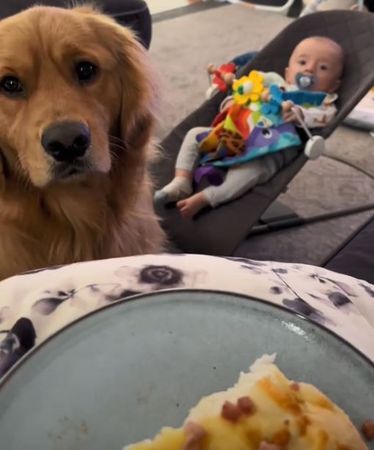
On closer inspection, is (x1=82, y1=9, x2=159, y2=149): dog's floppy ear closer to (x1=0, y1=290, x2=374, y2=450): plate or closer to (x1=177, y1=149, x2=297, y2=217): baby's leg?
(x1=177, y1=149, x2=297, y2=217): baby's leg

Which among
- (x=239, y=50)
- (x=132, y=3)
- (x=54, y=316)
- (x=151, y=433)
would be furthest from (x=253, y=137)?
(x=239, y=50)

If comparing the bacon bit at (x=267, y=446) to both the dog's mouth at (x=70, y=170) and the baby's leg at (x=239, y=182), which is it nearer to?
the dog's mouth at (x=70, y=170)

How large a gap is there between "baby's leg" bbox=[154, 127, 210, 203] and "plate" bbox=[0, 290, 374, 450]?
1194 millimetres

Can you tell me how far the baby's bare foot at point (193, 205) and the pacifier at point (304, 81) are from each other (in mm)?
495

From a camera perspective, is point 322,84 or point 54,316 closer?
point 54,316

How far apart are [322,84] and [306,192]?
504 millimetres

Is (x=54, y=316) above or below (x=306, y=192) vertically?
above

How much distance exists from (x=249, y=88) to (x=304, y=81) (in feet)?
0.58

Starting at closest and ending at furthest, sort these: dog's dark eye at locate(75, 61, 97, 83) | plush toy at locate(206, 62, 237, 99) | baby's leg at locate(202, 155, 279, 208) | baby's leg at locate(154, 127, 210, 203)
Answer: dog's dark eye at locate(75, 61, 97, 83)
baby's leg at locate(202, 155, 279, 208)
baby's leg at locate(154, 127, 210, 203)
plush toy at locate(206, 62, 237, 99)

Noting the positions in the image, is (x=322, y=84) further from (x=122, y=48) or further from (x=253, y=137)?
(x=122, y=48)

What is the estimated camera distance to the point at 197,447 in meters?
0.46

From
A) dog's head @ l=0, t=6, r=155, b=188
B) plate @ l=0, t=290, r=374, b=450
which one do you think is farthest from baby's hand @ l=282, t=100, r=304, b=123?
plate @ l=0, t=290, r=374, b=450

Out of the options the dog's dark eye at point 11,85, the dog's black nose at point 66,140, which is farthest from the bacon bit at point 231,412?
the dog's dark eye at point 11,85

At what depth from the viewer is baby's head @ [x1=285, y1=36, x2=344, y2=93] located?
1.79 meters
